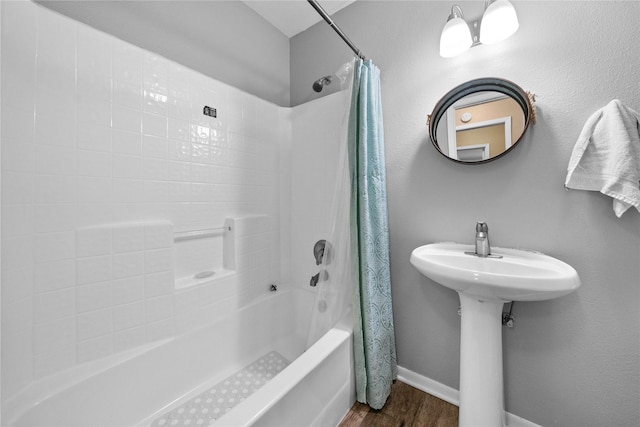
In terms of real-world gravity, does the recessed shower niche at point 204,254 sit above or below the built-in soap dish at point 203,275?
above

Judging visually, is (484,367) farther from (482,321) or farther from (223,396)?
(223,396)

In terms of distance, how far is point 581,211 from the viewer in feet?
3.12

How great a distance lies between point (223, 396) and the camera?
1.19 metres

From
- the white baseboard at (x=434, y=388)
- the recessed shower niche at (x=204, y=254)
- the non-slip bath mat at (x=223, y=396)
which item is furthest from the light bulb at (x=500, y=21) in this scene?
the non-slip bath mat at (x=223, y=396)

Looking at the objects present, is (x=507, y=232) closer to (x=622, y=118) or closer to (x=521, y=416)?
(x=622, y=118)

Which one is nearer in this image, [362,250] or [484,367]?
[484,367]

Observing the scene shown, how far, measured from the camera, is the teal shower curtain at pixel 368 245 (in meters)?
1.16

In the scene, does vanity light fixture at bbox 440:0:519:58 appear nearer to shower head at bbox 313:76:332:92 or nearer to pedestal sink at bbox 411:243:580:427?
shower head at bbox 313:76:332:92

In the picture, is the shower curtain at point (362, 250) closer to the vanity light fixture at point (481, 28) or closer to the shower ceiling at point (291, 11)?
the vanity light fixture at point (481, 28)

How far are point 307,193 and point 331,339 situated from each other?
0.99 metres

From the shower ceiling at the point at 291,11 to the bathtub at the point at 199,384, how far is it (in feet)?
6.56

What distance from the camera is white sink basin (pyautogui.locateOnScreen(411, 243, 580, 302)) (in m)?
0.75

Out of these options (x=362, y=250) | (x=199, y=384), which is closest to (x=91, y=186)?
(x=199, y=384)

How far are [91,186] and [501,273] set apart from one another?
1.67 m
